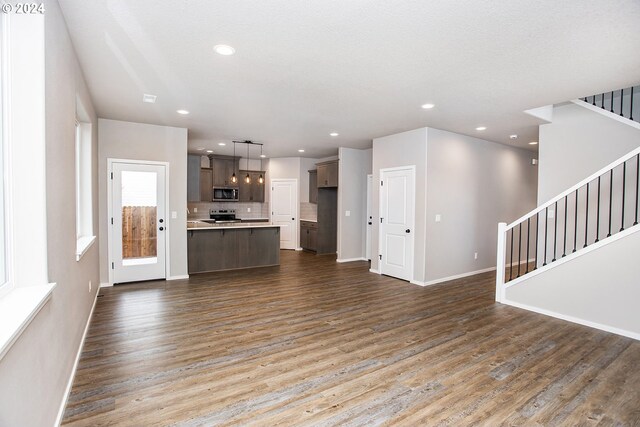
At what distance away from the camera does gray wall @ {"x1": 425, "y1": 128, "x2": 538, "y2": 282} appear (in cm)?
574

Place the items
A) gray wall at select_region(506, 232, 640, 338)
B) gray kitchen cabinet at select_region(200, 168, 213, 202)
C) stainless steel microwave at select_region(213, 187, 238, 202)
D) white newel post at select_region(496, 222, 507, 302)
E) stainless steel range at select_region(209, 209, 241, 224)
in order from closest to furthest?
gray wall at select_region(506, 232, 640, 338) < white newel post at select_region(496, 222, 507, 302) < gray kitchen cabinet at select_region(200, 168, 213, 202) < stainless steel microwave at select_region(213, 187, 238, 202) < stainless steel range at select_region(209, 209, 241, 224)

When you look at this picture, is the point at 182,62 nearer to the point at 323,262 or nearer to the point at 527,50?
the point at 527,50

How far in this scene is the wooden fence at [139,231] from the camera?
5.42 meters

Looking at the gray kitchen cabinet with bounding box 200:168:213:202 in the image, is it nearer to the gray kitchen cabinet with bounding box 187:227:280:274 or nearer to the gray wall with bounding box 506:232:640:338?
the gray kitchen cabinet with bounding box 187:227:280:274

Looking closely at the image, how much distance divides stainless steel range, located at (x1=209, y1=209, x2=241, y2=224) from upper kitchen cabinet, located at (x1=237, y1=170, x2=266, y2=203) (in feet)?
1.83

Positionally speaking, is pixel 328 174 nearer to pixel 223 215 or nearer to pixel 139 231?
pixel 223 215

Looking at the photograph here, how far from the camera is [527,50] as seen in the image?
2.81 meters

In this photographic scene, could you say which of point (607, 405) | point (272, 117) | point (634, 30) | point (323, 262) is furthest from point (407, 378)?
point (323, 262)

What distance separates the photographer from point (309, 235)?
9.16 meters

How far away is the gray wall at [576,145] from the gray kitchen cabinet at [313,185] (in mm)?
5395

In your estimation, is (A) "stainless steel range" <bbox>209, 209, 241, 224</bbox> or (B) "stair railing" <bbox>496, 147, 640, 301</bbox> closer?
(B) "stair railing" <bbox>496, 147, 640, 301</bbox>

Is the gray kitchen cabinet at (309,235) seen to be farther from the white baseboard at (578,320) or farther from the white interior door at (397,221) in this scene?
the white baseboard at (578,320)

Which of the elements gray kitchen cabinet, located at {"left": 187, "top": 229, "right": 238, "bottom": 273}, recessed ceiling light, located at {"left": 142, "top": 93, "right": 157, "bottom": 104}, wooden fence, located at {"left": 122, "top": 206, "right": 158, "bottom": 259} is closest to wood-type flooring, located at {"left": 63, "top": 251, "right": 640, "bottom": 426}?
wooden fence, located at {"left": 122, "top": 206, "right": 158, "bottom": 259}

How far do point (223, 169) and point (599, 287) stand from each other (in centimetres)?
851
